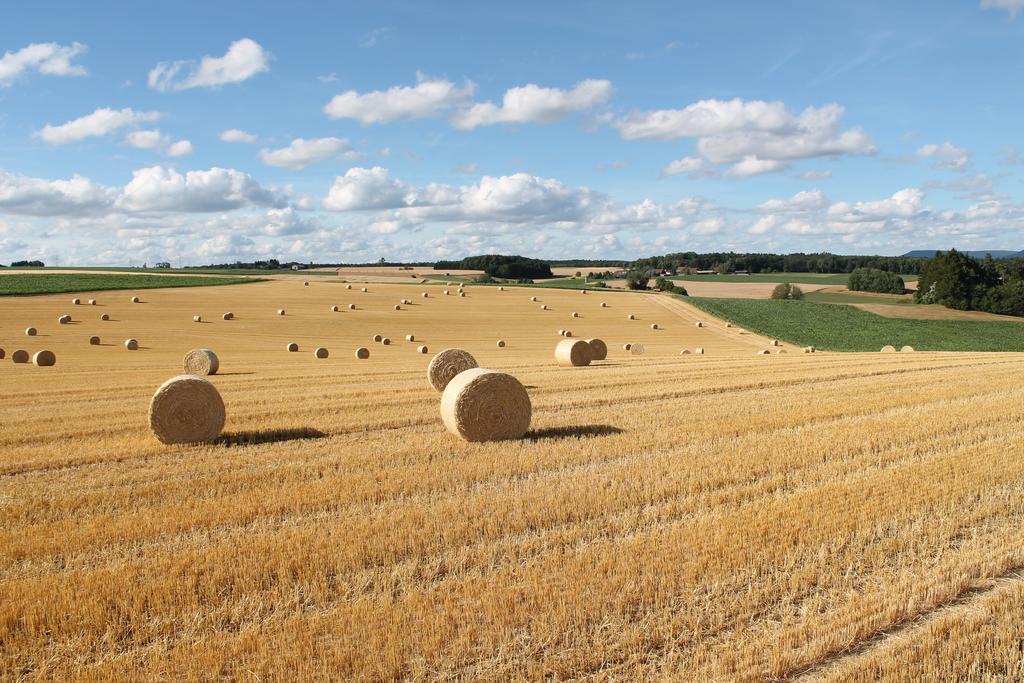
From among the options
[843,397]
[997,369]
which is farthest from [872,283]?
[843,397]

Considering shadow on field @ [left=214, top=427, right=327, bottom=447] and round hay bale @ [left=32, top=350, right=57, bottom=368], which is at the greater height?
round hay bale @ [left=32, top=350, right=57, bottom=368]

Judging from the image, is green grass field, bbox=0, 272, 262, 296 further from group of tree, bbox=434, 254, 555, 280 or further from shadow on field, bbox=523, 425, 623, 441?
shadow on field, bbox=523, 425, 623, 441

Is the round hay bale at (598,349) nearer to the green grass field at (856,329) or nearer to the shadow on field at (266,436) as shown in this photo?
the shadow on field at (266,436)

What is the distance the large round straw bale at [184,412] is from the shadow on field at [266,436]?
37 cm

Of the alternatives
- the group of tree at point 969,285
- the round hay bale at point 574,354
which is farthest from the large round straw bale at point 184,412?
the group of tree at point 969,285

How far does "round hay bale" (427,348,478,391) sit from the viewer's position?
20.0 meters

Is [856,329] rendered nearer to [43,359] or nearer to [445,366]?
[445,366]

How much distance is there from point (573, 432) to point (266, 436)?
522 cm

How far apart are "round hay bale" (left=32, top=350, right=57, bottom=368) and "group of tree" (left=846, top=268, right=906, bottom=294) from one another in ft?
290

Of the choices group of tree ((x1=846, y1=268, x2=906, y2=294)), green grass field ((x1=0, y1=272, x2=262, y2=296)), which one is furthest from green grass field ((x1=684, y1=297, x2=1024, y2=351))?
green grass field ((x1=0, y1=272, x2=262, y2=296))

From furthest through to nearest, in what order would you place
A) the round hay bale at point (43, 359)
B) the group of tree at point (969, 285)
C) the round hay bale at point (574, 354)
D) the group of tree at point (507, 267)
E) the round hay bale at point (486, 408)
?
the group of tree at point (507, 267) < the group of tree at point (969, 285) < the round hay bale at point (43, 359) < the round hay bale at point (574, 354) < the round hay bale at point (486, 408)

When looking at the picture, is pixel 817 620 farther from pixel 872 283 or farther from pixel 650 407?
pixel 872 283

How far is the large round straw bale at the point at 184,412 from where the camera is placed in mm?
12578

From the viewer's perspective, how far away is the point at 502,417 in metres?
12.5
